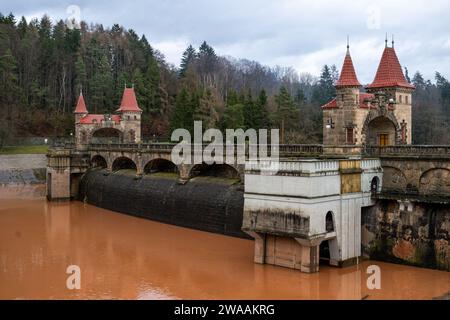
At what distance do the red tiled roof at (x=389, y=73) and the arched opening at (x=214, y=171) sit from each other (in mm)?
11519

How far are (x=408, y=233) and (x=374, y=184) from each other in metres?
3.01

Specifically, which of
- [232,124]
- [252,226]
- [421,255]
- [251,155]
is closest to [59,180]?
[232,124]

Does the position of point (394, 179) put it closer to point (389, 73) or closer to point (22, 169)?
point (389, 73)

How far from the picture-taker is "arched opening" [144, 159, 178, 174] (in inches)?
1766

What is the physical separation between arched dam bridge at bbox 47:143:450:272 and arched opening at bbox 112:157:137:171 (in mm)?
26264

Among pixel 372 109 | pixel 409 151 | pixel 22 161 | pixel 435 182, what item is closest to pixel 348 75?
pixel 372 109

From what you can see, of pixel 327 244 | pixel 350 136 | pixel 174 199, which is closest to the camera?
pixel 327 244

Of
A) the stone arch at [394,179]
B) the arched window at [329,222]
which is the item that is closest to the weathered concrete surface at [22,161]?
the arched window at [329,222]

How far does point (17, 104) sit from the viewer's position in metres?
75.0

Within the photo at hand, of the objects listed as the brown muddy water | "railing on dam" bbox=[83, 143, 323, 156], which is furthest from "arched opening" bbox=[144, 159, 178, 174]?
the brown muddy water

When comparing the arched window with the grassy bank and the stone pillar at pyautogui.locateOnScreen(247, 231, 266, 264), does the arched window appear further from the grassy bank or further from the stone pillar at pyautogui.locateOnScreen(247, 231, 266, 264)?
the grassy bank

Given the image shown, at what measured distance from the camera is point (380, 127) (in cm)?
3123
